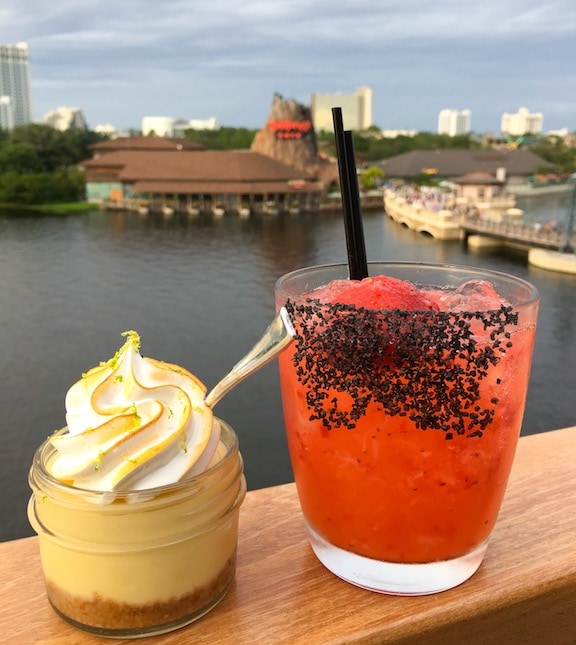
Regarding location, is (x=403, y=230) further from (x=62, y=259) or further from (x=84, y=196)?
(x=84, y=196)

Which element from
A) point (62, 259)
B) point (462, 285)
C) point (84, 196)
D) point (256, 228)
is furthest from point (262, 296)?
point (84, 196)

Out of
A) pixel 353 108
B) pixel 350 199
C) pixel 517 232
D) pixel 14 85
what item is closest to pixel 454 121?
pixel 353 108

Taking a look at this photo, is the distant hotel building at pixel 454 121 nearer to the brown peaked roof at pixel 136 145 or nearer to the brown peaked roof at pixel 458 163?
the brown peaked roof at pixel 458 163

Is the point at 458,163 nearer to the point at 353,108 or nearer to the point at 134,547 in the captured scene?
the point at 353,108

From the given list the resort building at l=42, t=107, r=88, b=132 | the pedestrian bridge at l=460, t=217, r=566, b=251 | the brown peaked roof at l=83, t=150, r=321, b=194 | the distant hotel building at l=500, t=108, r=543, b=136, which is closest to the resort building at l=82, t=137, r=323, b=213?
the brown peaked roof at l=83, t=150, r=321, b=194

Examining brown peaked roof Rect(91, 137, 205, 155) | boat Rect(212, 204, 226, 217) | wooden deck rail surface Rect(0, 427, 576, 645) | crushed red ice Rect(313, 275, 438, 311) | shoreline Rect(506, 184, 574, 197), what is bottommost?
boat Rect(212, 204, 226, 217)

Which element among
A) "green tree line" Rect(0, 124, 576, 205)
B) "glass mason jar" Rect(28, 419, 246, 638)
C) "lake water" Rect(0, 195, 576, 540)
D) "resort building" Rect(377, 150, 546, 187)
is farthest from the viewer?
"resort building" Rect(377, 150, 546, 187)

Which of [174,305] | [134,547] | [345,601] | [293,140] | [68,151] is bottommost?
[174,305]

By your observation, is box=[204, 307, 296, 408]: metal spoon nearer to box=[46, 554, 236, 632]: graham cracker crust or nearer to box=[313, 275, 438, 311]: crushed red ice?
box=[313, 275, 438, 311]: crushed red ice
